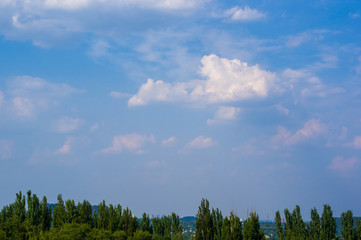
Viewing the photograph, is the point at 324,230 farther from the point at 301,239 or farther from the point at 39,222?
the point at 39,222

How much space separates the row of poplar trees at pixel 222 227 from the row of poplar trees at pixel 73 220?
4.26m

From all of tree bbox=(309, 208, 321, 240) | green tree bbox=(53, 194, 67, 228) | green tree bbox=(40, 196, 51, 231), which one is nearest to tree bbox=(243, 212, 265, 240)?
tree bbox=(309, 208, 321, 240)

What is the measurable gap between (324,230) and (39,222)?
1853 inches

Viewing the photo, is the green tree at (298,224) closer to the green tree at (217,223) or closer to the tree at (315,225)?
the tree at (315,225)

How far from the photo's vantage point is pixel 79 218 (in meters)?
69.8

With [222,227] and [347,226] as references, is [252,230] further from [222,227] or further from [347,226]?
[347,226]

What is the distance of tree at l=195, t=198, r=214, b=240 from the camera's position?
69188 millimetres

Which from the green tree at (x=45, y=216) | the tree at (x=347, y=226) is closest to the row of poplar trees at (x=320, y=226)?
the tree at (x=347, y=226)

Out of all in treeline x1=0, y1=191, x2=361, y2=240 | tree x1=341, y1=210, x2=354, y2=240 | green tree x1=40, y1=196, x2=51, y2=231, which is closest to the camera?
treeline x1=0, y1=191, x2=361, y2=240

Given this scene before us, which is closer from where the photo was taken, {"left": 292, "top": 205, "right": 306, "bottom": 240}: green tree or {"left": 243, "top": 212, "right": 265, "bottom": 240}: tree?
{"left": 243, "top": 212, "right": 265, "bottom": 240}: tree

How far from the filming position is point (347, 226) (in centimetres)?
7406

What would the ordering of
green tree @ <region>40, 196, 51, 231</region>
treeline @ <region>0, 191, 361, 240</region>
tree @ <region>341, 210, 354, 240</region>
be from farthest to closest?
tree @ <region>341, 210, 354, 240</region>, green tree @ <region>40, 196, 51, 231</region>, treeline @ <region>0, 191, 361, 240</region>

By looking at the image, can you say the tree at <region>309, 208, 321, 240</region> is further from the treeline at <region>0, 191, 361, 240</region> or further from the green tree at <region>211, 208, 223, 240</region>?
the green tree at <region>211, 208, 223, 240</region>

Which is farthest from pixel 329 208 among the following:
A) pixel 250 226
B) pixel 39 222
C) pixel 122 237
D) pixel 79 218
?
pixel 39 222
